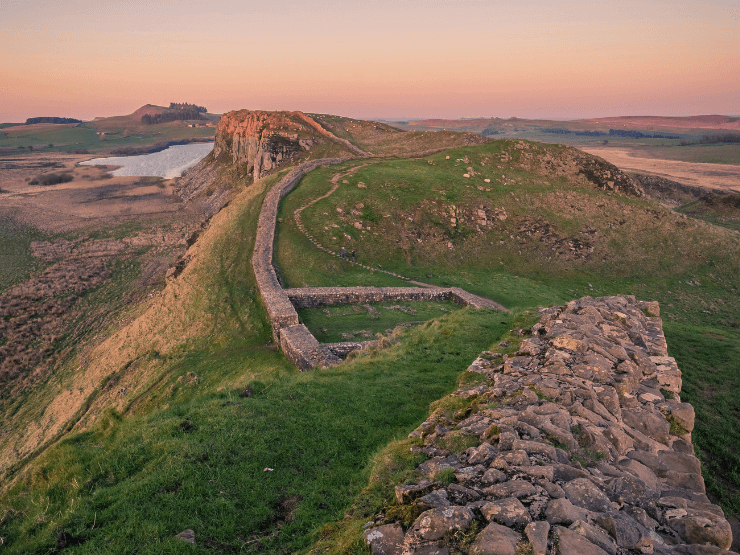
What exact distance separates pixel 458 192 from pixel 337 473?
36.6 metres

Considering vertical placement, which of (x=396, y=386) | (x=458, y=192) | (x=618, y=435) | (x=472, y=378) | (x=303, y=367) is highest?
(x=458, y=192)

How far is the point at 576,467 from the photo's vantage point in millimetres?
6461

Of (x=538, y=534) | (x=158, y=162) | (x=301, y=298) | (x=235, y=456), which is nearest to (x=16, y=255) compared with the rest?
(x=301, y=298)

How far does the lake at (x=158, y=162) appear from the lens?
130250mm

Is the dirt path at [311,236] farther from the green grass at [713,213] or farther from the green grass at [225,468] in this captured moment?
the green grass at [713,213]

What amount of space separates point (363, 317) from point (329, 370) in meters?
9.18

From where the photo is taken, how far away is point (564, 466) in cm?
627

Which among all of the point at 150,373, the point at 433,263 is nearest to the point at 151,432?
the point at 150,373

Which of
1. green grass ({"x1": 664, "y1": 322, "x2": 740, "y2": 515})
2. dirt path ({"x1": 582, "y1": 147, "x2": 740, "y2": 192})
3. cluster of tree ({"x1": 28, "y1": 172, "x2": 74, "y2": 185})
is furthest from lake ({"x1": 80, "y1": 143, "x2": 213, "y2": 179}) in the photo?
dirt path ({"x1": 582, "y1": 147, "x2": 740, "y2": 192})

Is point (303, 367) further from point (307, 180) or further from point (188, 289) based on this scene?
point (307, 180)

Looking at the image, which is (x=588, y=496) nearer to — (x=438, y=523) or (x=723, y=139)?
(x=438, y=523)

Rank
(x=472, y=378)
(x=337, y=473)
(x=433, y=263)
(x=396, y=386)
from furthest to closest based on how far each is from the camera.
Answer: (x=433, y=263)
(x=396, y=386)
(x=472, y=378)
(x=337, y=473)

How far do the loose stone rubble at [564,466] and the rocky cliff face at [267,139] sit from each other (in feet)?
214

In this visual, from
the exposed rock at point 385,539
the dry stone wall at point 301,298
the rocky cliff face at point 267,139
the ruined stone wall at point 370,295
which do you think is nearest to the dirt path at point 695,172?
the rocky cliff face at point 267,139
